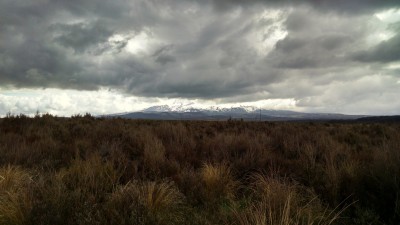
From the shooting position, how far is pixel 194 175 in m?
7.04

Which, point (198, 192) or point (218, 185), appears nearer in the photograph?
point (198, 192)

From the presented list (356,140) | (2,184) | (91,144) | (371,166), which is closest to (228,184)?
(371,166)

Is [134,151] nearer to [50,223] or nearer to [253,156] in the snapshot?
[253,156]

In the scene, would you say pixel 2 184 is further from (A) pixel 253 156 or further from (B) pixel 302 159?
(B) pixel 302 159

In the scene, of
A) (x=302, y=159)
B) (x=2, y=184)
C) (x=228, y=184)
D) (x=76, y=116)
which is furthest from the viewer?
(x=76, y=116)

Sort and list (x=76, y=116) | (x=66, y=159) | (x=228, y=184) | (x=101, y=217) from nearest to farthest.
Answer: (x=101, y=217)
(x=228, y=184)
(x=66, y=159)
(x=76, y=116)

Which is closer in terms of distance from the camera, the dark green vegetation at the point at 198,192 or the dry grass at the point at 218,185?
the dark green vegetation at the point at 198,192

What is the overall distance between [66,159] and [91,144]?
6.77ft

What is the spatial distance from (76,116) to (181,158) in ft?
67.7

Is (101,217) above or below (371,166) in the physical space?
below

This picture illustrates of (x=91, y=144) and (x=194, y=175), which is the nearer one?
(x=194, y=175)

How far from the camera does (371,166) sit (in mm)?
6176

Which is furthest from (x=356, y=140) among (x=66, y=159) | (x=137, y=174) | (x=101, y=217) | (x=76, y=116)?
(x=76, y=116)

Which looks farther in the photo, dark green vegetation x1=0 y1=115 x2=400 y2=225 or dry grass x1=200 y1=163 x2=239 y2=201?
dry grass x1=200 y1=163 x2=239 y2=201
